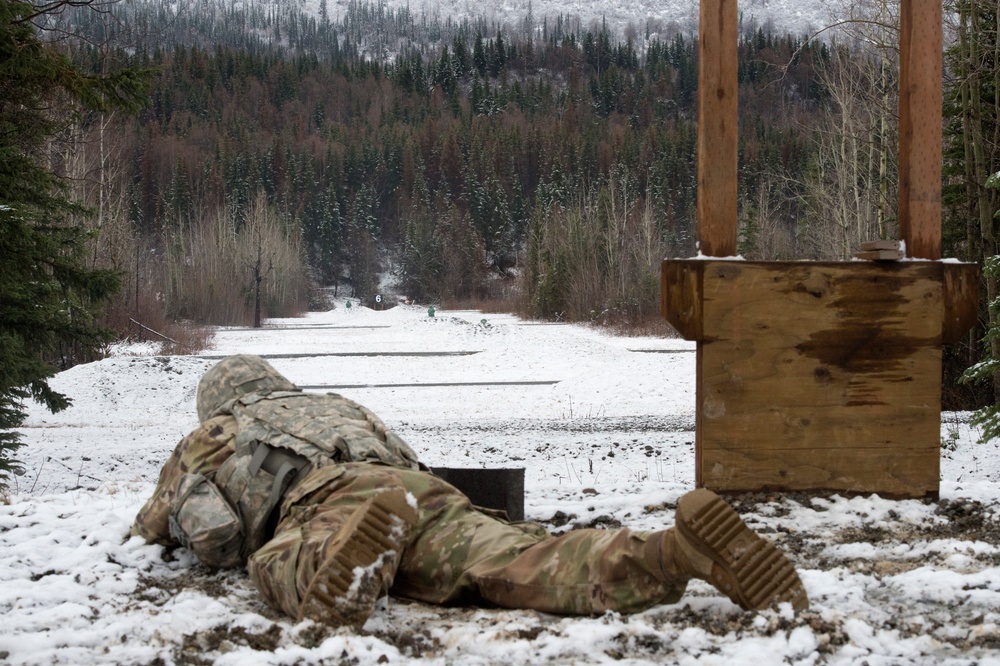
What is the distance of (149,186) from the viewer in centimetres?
8912

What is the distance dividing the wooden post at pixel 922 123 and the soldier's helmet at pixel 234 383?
3112 mm

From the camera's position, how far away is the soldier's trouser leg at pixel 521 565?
2725 mm

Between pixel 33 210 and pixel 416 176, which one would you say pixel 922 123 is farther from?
pixel 416 176

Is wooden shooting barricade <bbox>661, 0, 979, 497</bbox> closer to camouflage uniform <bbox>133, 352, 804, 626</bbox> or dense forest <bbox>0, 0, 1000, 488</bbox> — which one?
dense forest <bbox>0, 0, 1000, 488</bbox>

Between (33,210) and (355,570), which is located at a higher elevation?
(33,210)

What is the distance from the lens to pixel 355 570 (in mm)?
2631

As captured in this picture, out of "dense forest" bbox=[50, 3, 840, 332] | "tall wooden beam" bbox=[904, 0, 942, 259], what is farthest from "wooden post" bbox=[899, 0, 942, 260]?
"dense forest" bbox=[50, 3, 840, 332]

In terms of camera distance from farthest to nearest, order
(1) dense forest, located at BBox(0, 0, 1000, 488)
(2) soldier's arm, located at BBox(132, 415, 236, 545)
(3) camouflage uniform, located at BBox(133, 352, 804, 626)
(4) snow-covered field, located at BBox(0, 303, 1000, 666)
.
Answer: (1) dense forest, located at BBox(0, 0, 1000, 488)
(2) soldier's arm, located at BBox(132, 415, 236, 545)
(3) camouflage uniform, located at BBox(133, 352, 804, 626)
(4) snow-covered field, located at BBox(0, 303, 1000, 666)

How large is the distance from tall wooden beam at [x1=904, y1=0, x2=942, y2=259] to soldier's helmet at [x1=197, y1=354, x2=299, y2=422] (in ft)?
10.2

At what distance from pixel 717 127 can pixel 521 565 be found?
2.58m

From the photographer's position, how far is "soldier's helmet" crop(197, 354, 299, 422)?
4008 mm

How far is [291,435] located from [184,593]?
69 centimetres

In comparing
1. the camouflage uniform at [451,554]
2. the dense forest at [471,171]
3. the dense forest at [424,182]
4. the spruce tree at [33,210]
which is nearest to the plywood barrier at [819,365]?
the camouflage uniform at [451,554]

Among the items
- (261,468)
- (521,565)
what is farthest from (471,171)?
(521,565)
